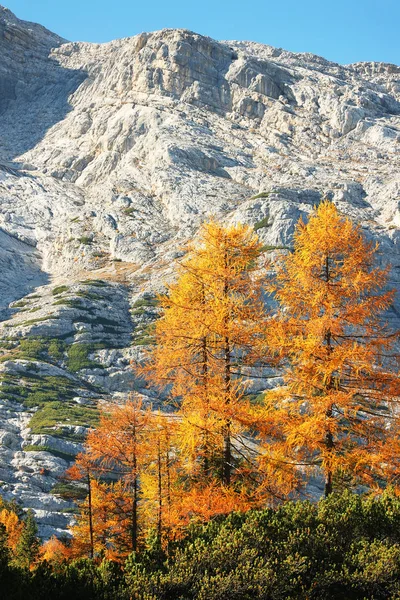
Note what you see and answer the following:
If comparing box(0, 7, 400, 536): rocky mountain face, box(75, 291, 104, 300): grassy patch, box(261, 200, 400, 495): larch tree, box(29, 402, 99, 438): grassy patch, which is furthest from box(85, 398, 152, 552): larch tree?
box(75, 291, 104, 300): grassy patch

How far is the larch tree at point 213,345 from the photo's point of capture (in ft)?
56.0

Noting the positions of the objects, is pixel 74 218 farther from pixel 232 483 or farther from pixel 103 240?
pixel 232 483

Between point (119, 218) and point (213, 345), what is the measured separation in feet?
479

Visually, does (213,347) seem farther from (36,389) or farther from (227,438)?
(36,389)

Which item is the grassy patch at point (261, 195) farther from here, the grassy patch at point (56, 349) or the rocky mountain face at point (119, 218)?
the grassy patch at point (56, 349)

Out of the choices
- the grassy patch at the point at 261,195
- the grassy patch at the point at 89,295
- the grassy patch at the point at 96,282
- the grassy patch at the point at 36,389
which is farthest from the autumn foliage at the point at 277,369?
the grassy patch at the point at 261,195

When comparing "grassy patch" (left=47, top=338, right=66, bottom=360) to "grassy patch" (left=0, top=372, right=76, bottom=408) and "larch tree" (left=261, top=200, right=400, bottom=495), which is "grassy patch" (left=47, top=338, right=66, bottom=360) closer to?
"grassy patch" (left=0, top=372, right=76, bottom=408)

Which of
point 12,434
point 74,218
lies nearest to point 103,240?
point 74,218

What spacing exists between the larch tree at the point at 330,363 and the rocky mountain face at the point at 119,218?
5477cm

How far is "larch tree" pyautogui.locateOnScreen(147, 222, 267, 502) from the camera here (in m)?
17.1

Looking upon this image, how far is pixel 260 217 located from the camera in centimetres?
14500

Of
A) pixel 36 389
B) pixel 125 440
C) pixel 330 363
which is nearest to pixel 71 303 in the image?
pixel 36 389

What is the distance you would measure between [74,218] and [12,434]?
3722 inches

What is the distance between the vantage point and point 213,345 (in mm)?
18062
